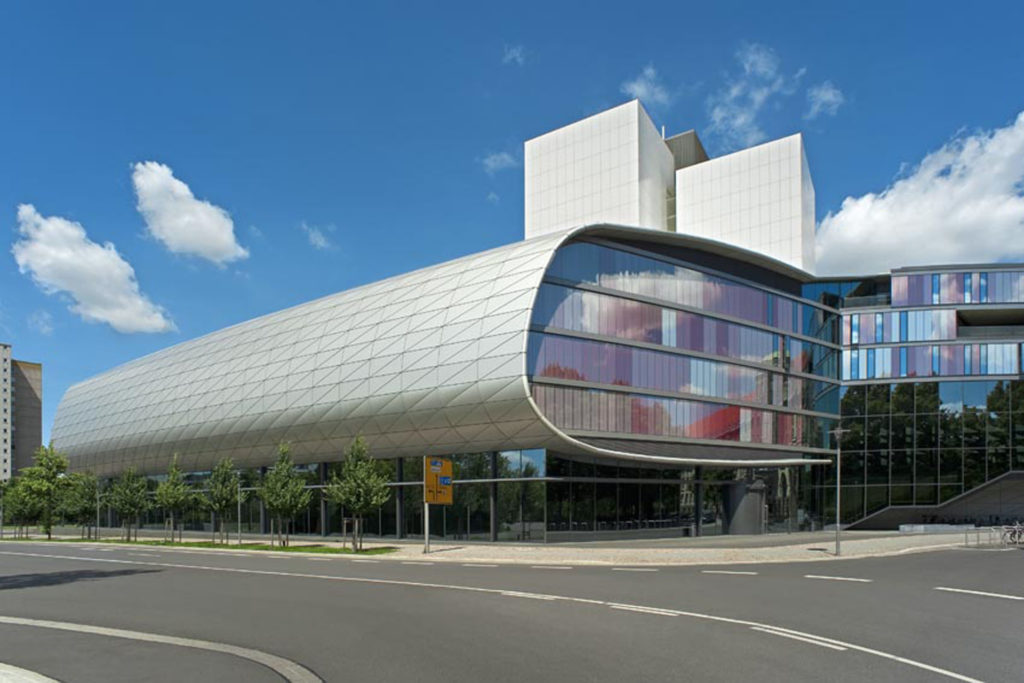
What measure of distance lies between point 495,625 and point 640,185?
43614 millimetres

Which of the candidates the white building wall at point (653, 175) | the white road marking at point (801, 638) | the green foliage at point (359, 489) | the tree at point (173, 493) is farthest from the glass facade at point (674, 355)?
the tree at point (173, 493)

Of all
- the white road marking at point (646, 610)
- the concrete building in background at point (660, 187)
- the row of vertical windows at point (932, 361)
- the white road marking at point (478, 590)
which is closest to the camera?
the white road marking at point (478, 590)

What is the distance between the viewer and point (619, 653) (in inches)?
420

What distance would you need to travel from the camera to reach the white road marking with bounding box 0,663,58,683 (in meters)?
8.90

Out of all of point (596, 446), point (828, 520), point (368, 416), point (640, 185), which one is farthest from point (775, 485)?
point (368, 416)

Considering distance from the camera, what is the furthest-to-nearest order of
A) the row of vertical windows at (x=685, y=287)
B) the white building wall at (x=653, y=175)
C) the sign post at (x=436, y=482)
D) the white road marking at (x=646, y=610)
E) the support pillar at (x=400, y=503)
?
the white building wall at (x=653, y=175), the support pillar at (x=400, y=503), the row of vertical windows at (x=685, y=287), the sign post at (x=436, y=482), the white road marking at (x=646, y=610)

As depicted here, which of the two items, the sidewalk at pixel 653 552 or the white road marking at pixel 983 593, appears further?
the sidewalk at pixel 653 552

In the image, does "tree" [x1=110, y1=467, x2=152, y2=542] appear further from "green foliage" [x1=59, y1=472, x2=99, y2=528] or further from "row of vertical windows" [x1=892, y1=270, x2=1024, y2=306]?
"row of vertical windows" [x1=892, y1=270, x2=1024, y2=306]

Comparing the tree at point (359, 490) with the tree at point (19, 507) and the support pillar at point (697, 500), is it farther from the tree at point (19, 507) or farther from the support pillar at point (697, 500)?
the tree at point (19, 507)

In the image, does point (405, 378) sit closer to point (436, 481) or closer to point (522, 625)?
point (436, 481)

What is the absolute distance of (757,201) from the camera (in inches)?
2142

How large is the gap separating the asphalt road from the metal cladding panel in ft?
46.8

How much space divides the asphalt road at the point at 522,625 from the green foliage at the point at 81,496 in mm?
39524

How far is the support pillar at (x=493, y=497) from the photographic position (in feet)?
125
